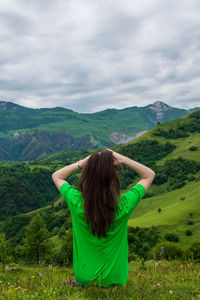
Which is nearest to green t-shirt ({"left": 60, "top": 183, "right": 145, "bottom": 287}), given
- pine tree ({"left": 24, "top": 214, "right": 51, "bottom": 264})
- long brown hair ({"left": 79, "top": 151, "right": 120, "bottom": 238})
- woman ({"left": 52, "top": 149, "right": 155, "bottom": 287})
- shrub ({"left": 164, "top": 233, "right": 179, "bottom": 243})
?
woman ({"left": 52, "top": 149, "right": 155, "bottom": 287})

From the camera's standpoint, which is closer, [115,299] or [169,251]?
[115,299]

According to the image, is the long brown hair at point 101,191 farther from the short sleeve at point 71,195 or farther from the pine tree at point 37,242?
the pine tree at point 37,242

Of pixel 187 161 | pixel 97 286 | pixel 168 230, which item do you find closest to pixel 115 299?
pixel 97 286

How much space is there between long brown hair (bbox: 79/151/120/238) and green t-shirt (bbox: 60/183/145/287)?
0.51ft

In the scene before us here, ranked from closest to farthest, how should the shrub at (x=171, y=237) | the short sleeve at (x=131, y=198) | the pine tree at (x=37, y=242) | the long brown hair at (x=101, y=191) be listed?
1. the long brown hair at (x=101, y=191)
2. the short sleeve at (x=131, y=198)
3. the pine tree at (x=37, y=242)
4. the shrub at (x=171, y=237)

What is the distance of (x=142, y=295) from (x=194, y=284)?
184 centimetres

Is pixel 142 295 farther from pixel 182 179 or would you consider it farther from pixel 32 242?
pixel 182 179

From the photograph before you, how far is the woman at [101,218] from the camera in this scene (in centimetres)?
378

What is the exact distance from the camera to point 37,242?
44.0 meters

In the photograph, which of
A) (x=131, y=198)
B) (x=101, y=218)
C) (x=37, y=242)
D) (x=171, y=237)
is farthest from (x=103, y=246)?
(x=171, y=237)

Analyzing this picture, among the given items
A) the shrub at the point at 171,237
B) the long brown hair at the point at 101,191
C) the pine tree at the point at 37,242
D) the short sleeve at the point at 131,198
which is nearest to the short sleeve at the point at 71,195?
the long brown hair at the point at 101,191

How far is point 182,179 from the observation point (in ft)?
502

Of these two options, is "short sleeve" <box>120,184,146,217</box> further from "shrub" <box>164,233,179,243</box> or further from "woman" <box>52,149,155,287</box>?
"shrub" <box>164,233,179,243</box>

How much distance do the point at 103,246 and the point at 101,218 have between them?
1.91 feet
